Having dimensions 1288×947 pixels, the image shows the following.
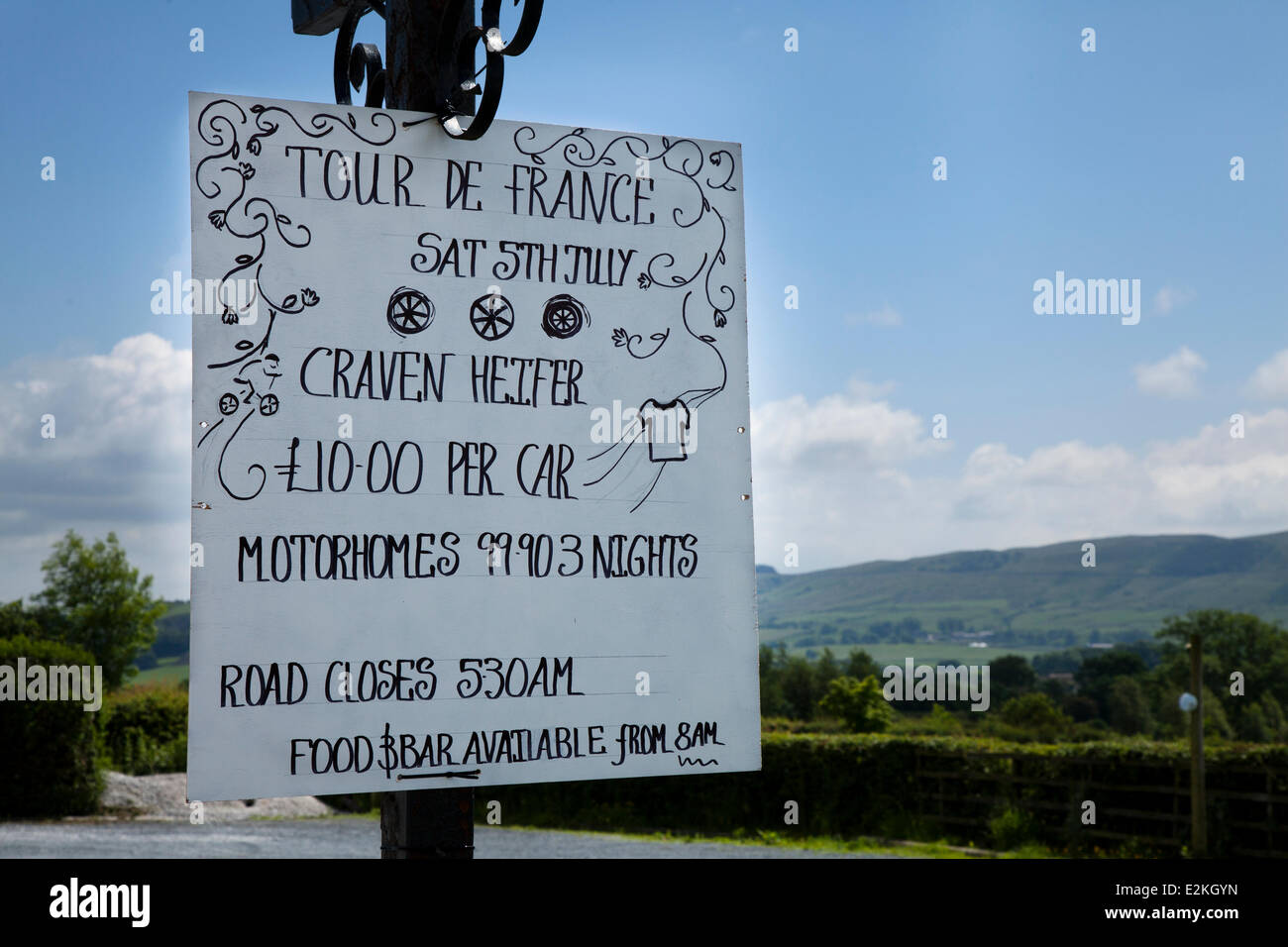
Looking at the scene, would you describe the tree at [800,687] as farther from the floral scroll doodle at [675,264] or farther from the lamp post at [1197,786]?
the floral scroll doodle at [675,264]

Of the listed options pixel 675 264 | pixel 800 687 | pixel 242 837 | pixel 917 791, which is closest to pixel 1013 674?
pixel 800 687

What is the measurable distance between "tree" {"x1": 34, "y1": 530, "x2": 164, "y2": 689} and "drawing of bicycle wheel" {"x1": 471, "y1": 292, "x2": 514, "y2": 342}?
133 feet

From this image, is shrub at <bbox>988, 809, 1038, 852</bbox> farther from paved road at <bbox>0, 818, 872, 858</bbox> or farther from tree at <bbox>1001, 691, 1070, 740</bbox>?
tree at <bbox>1001, 691, 1070, 740</bbox>

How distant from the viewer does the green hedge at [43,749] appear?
17.4 m

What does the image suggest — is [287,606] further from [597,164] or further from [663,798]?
[663,798]

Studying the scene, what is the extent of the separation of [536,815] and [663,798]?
2335 millimetres

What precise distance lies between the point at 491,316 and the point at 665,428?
16.2 inches

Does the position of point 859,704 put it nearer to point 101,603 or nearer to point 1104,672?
point 1104,672

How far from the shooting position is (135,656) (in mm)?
39281

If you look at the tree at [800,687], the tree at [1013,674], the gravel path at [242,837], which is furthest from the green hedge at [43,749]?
the tree at [1013,674]

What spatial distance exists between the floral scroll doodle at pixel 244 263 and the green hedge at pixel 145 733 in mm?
20460

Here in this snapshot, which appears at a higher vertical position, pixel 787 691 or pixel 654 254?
pixel 654 254
